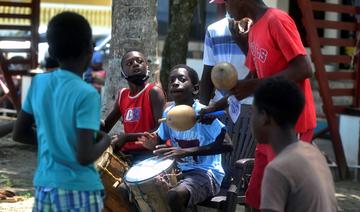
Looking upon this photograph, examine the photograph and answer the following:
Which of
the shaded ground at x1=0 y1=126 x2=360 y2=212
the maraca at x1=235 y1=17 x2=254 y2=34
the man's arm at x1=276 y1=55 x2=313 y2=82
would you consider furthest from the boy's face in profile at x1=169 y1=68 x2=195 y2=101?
the shaded ground at x1=0 y1=126 x2=360 y2=212

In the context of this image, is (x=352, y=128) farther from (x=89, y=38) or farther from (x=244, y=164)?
(x=89, y=38)

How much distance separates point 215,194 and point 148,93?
908 mm

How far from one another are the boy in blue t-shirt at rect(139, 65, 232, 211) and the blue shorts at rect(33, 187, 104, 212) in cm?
→ 117

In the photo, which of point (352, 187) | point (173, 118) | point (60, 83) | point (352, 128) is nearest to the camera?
point (60, 83)

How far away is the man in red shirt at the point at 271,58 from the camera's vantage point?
390 centimetres

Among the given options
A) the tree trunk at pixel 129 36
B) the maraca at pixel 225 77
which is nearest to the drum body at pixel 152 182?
the maraca at pixel 225 77

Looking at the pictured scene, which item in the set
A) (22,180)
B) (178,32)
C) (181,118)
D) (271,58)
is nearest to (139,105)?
(181,118)

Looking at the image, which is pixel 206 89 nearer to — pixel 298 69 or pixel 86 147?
pixel 298 69

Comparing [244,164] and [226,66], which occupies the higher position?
[226,66]

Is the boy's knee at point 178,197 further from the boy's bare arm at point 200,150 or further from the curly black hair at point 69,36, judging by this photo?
the curly black hair at point 69,36

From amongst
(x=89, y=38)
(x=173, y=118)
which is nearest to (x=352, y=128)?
(x=173, y=118)

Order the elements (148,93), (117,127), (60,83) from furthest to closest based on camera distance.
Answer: (117,127)
(148,93)
(60,83)

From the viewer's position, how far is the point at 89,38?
338 cm

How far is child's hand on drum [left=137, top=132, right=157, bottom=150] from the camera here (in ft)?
16.1
